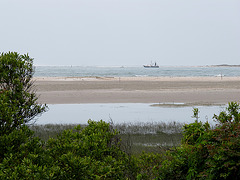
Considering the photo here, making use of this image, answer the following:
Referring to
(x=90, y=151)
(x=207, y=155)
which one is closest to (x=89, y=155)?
(x=90, y=151)

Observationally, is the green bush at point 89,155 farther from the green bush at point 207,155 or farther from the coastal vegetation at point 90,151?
the green bush at point 207,155

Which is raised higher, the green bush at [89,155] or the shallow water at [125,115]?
the green bush at [89,155]

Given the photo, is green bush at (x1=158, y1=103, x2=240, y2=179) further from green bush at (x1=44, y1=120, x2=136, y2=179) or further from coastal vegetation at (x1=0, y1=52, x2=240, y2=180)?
green bush at (x1=44, y1=120, x2=136, y2=179)

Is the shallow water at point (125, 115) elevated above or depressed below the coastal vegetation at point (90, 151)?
below

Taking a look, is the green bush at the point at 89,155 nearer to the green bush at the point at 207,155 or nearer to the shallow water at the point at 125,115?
the green bush at the point at 207,155

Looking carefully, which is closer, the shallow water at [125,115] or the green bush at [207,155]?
the green bush at [207,155]

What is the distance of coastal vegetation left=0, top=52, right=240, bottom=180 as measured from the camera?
137 inches

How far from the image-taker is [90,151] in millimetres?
4250

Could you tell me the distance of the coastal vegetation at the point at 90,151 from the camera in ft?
11.4

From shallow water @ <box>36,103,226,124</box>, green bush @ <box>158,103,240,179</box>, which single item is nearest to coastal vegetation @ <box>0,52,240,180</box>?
green bush @ <box>158,103,240,179</box>

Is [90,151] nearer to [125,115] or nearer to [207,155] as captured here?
[207,155]

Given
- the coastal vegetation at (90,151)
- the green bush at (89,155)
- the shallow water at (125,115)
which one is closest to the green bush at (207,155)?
the coastal vegetation at (90,151)

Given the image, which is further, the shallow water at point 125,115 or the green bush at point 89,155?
the shallow water at point 125,115

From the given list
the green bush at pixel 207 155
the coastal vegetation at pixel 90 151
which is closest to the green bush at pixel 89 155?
the coastal vegetation at pixel 90 151
